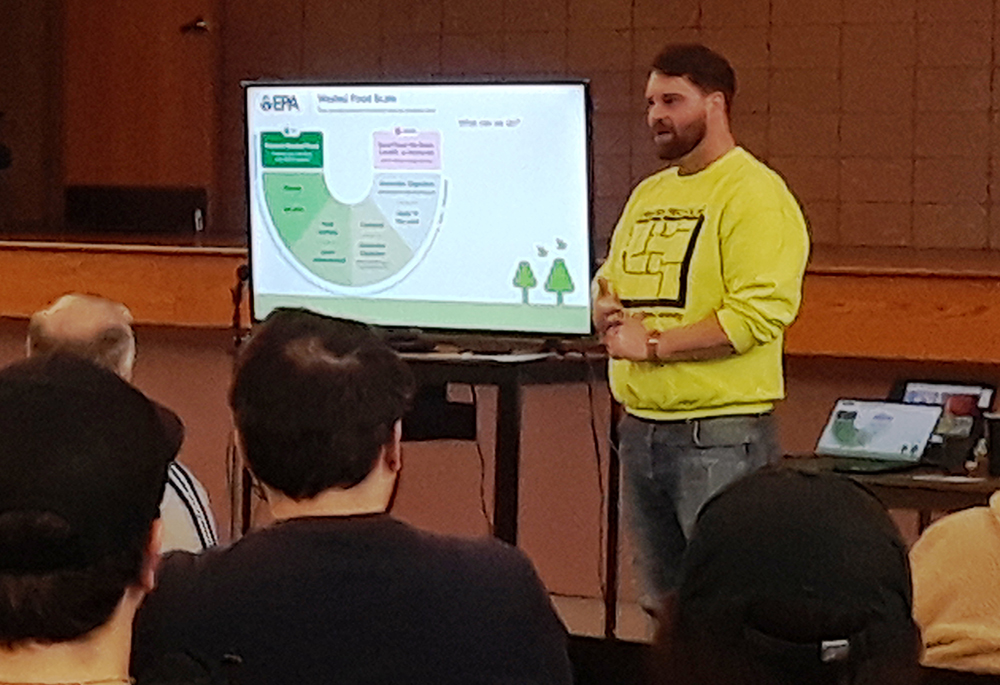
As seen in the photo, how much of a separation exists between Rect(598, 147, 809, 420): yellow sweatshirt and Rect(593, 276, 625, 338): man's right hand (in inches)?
1.9

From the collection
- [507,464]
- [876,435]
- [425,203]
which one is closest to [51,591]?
[876,435]

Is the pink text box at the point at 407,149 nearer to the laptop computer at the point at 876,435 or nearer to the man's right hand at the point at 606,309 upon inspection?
the man's right hand at the point at 606,309

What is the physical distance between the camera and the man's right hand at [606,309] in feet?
11.7

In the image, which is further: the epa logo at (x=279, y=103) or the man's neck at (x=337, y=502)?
the epa logo at (x=279, y=103)

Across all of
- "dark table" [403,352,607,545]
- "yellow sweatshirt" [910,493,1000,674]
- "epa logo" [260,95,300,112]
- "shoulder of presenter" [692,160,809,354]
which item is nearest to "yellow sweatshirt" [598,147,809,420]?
"shoulder of presenter" [692,160,809,354]

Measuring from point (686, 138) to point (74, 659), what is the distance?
8.20ft

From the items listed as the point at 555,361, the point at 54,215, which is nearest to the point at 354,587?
the point at 555,361

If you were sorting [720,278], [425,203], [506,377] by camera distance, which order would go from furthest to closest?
1. [425,203]
2. [506,377]
3. [720,278]

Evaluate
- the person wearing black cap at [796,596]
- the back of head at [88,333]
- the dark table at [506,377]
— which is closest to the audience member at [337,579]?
the person wearing black cap at [796,596]

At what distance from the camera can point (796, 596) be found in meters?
1.22

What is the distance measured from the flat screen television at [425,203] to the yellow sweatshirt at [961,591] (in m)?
2.21

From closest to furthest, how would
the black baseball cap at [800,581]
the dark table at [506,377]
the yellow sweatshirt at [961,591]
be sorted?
the black baseball cap at [800,581] → the yellow sweatshirt at [961,591] → the dark table at [506,377]

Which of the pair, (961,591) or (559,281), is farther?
(559,281)

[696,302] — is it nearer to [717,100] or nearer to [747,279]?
[747,279]
